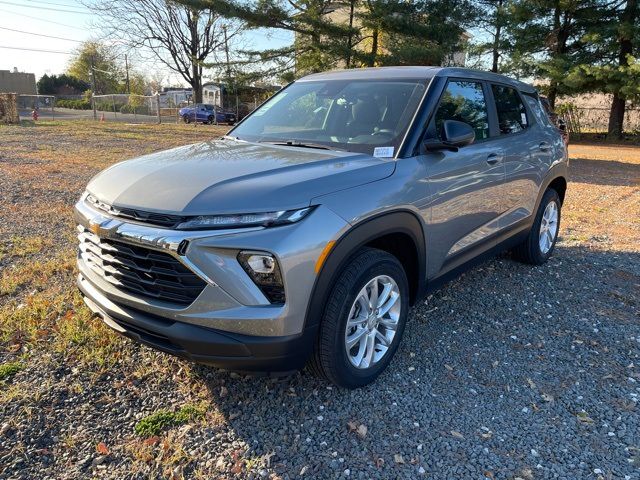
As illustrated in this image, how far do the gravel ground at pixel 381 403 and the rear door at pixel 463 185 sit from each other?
647mm

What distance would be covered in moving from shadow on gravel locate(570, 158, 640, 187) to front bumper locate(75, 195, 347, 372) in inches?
426

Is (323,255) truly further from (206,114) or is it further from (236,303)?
(206,114)

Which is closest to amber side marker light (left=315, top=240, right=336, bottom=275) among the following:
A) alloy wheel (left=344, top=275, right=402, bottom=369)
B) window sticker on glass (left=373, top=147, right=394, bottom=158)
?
alloy wheel (left=344, top=275, right=402, bottom=369)

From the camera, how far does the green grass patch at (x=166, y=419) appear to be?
2.59m

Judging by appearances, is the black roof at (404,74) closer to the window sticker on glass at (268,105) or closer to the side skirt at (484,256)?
the window sticker on glass at (268,105)

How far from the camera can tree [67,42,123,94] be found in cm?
6334

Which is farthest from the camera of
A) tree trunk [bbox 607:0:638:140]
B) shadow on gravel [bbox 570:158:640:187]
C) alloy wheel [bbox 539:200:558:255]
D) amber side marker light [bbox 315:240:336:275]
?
tree trunk [bbox 607:0:638:140]

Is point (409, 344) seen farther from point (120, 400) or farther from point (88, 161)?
point (88, 161)

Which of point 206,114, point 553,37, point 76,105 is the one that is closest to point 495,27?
point 553,37

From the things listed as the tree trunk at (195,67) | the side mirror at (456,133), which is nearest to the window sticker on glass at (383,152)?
the side mirror at (456,133)

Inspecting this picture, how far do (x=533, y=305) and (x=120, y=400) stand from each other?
10.7 feet

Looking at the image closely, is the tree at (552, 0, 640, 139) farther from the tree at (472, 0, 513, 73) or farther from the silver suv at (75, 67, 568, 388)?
the silver suv at (75, 67, 568, 388)

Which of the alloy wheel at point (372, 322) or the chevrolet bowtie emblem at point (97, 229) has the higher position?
the chevrolet bowtie emblem at point (97, 229)

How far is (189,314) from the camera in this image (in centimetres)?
237
